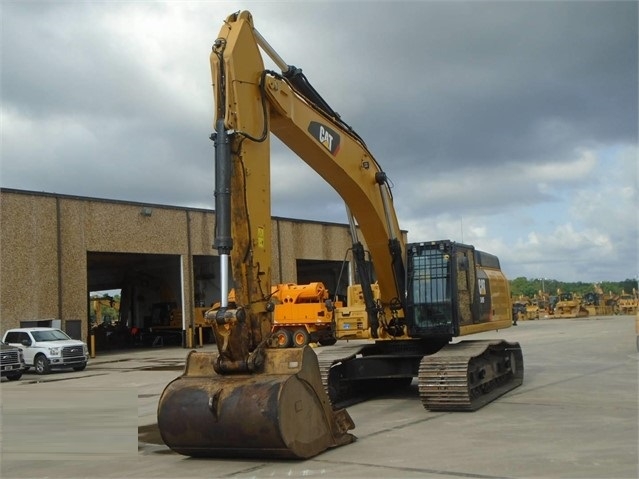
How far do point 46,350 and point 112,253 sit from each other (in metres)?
13.0

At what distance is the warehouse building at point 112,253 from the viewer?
98.2ft

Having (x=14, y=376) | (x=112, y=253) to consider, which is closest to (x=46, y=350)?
(x=14, y=376)

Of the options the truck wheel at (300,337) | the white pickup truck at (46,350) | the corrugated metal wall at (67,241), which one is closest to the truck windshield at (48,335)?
the white pickup truck at (46,350)

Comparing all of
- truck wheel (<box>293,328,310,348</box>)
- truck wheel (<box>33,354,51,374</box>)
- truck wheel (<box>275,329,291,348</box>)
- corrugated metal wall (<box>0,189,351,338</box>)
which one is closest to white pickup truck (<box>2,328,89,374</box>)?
truck wheel (<box>33,354,51,374</box>)

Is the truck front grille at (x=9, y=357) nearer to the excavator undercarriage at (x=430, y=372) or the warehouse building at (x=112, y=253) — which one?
the warehouse building at (x=112, y=253)

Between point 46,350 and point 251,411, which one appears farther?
point 46,350

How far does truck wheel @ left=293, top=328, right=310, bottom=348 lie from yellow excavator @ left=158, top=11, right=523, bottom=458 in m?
14.2

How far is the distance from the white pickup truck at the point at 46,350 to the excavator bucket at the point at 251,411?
17.0 meters

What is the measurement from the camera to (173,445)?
8.45 m

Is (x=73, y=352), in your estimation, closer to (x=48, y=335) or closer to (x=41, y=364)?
(x=41, y=364)

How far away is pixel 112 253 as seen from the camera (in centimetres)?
3656

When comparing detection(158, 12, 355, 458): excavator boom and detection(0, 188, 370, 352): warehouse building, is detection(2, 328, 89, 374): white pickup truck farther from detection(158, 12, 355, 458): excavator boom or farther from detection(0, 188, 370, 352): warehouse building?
detection(158, 12, 355, 458): excavator boom

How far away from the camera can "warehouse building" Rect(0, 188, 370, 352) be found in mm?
29938

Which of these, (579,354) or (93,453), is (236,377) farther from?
(579,354)
